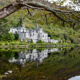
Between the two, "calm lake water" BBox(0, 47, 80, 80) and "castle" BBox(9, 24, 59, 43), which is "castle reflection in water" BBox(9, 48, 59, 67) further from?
"castle" BBox(9, 24, 59, 43)

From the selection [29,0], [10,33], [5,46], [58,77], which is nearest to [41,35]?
[10,33]

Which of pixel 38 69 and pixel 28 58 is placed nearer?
pixel 38 69

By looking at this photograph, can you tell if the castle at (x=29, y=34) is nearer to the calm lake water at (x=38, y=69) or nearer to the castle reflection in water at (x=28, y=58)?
the castle reflection in water at (x=28, y=58)

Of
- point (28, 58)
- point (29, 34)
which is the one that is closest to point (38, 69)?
point (28, 58)

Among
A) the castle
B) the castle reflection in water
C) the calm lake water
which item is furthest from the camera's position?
the castle

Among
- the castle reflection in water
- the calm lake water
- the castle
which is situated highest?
the calm lake water

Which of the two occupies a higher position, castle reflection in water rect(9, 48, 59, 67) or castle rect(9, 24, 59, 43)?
castle reflection in water rect(9, 48, 59, 67)

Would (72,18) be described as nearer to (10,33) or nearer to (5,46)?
(5,46)

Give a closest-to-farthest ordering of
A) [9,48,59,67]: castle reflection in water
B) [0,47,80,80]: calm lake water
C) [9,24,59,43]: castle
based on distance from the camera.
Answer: [0,47,80,80]: calm lake water, [9,48,59,67]: castle reflection in water, [9,24,59,43]: castle

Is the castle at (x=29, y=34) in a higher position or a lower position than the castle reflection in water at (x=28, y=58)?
lower

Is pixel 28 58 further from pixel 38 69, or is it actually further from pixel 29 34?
pixel 29 34

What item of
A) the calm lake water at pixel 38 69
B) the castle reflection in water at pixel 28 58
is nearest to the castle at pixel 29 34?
the castle reflection in water at pixel 28 58

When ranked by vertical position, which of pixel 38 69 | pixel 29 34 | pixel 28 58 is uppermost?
pixel 38 69

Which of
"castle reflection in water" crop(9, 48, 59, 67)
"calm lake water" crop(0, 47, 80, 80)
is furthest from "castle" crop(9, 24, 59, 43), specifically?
"calm lake water" crop(0, 47, 80, 80)
